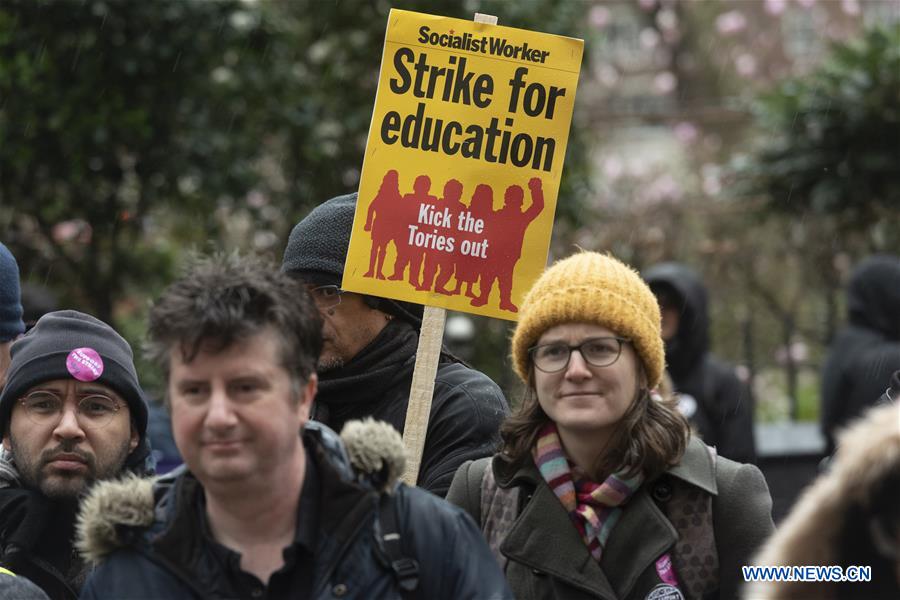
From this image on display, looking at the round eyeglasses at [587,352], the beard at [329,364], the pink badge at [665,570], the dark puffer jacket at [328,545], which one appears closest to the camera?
the dark puffer jacket at [328,545]

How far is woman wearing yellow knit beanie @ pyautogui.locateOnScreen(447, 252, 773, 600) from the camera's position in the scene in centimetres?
361

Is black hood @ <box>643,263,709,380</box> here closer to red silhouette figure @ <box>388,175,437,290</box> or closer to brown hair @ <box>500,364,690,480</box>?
red silhouette figure @ <box>388,175,437,290</box>

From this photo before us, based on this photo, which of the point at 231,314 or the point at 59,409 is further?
the point at 59,409

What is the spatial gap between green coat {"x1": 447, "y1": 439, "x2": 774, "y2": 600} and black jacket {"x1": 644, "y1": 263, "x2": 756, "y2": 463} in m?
3.31

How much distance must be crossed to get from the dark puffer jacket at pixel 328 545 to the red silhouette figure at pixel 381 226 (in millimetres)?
1295

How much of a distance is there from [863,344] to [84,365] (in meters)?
4.95

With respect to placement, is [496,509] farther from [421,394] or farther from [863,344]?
[863,344]

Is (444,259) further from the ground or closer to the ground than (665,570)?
further from the ground

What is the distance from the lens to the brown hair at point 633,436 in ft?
12.0

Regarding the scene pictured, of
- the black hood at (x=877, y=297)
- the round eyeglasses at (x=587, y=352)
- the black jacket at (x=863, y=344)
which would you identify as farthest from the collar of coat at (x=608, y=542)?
the black hood at (x=877, y=297)

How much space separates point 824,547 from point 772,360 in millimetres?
10839

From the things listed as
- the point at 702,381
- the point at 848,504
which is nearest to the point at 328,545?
the point at 848,504

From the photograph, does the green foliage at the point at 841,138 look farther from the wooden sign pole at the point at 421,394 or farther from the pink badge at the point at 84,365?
the pink badge at the point at 84,365

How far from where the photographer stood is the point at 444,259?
14.1 ft
